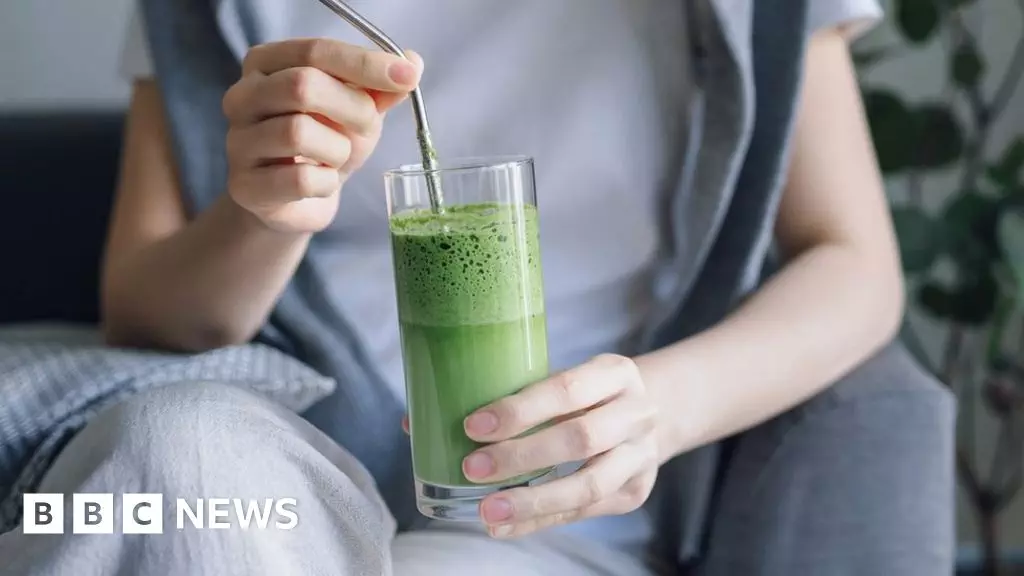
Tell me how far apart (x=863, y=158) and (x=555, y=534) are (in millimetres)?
544

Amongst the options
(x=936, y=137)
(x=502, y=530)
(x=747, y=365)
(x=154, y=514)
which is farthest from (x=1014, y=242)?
(x=154, y=514)

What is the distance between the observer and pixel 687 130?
3.57ft

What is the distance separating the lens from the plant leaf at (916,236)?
166cm

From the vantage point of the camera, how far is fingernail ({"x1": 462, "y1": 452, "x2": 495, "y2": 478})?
0.70m

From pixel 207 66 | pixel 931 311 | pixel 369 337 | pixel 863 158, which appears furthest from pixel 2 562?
pixel 931 311

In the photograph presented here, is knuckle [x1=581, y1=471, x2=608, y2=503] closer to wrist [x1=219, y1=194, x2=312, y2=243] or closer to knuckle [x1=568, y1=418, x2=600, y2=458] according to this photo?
knuckle [x1=568, y1=418, x2=600, y2=458]

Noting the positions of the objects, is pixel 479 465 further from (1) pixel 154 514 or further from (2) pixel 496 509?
(1) pixel 154 514

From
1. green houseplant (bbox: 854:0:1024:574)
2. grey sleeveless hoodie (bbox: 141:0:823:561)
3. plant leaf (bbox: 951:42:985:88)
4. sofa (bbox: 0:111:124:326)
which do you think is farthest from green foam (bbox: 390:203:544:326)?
plant leaf (bbox: 951:42:985:88)

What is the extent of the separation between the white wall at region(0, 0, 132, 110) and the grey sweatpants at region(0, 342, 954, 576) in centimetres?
118

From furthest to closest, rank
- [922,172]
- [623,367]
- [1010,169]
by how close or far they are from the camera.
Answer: [922,172], [1010,169], [623,367]

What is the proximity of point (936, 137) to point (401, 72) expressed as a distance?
129 centimetres

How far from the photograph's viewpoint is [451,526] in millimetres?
953

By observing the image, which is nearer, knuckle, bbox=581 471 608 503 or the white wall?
knuckle, bbox=581 471 608 503

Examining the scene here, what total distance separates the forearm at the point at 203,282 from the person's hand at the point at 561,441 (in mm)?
288
